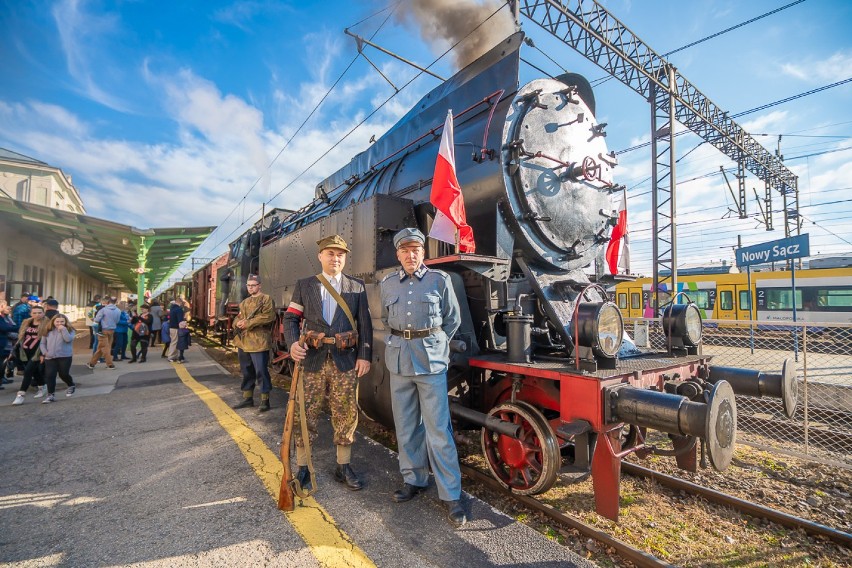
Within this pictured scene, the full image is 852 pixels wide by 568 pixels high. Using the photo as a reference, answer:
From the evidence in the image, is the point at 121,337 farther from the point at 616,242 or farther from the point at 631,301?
the point at 631,301

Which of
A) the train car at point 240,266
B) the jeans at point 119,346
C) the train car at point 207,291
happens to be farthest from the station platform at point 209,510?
the train car at point 207,291

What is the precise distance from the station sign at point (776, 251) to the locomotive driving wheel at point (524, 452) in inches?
423

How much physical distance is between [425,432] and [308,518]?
36.0 inches

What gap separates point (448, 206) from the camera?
314 cm

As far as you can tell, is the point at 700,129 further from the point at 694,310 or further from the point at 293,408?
the point at 293,408

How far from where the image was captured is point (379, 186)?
517cm

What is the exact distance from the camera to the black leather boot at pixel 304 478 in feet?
9.66

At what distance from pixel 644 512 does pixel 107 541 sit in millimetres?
3467

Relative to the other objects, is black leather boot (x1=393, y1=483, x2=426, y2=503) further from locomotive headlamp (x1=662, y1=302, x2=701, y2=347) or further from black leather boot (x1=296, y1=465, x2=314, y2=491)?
locomotive headlamp (x1=662, y1=302, x2=701, y2=347)

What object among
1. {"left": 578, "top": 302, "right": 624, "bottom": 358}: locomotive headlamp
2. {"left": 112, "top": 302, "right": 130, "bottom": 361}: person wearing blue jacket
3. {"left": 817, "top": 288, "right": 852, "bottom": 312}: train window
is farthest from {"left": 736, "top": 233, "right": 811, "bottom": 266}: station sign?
{"left": 112, "top": 302, "right": 130, "bottom": 361}: person wearing blue jacket

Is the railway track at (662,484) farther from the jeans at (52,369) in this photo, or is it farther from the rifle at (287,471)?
the jeans at (52,369)

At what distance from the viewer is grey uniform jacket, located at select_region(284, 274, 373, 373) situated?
10.3 ft

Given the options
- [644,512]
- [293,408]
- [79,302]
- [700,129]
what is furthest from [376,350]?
[79,302]

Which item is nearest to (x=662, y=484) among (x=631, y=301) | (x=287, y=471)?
(x=287, y=471)
